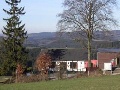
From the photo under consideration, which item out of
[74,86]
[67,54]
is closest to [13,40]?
[67,54]

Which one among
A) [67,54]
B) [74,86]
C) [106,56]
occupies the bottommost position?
[74,86]

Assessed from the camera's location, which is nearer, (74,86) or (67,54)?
(74,86)

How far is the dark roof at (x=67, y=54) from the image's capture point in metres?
80.8

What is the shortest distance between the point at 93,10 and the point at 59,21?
5.50 m

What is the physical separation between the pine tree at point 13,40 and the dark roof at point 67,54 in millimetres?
18044

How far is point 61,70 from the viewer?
41.8 metres

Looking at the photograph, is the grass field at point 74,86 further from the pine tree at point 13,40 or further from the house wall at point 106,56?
the house wall at point 106,56

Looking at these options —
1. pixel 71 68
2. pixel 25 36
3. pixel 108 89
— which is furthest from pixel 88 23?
pixel 108 89

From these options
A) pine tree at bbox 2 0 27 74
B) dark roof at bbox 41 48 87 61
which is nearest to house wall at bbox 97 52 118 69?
dark roof at bbox 41 48 87 61

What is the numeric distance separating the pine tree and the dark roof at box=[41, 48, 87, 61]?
710 inches

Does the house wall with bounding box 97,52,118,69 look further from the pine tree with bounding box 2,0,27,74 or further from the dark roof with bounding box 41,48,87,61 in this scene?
the pine tree with bounding box 2,0,27,74

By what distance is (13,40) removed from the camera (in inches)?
2477

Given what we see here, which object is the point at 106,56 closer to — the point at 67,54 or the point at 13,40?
the point at 67,54

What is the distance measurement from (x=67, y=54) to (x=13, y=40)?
21.8 meters
